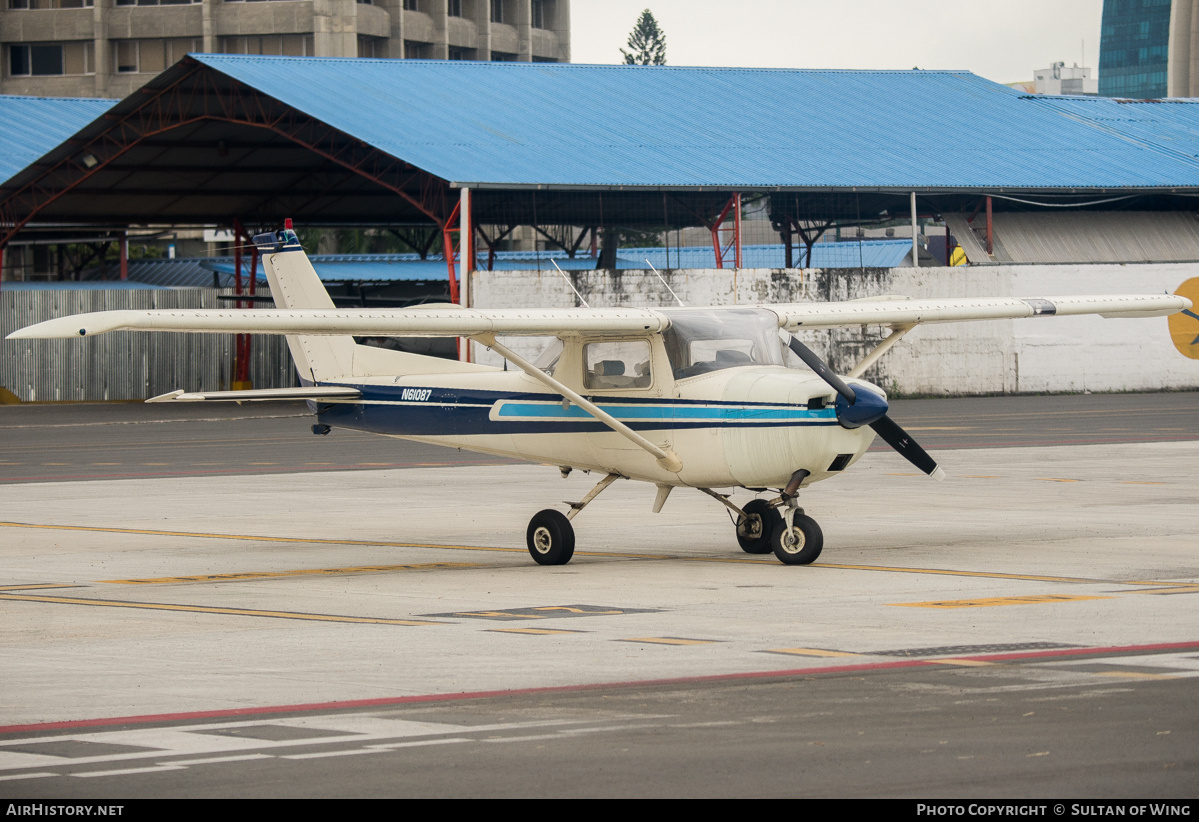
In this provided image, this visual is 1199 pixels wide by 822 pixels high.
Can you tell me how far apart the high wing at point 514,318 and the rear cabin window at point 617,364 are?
0.16 m

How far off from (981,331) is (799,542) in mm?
33302

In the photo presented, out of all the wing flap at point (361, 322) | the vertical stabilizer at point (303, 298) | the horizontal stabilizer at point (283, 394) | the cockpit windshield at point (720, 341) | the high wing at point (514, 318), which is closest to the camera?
A: the wing flap at point (361, 322)

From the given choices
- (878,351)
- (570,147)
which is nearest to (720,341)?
(878,351)

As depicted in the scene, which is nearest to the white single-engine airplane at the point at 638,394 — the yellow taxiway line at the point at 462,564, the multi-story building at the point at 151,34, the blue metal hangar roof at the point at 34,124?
the yellow taxiway line at the point at 462,564

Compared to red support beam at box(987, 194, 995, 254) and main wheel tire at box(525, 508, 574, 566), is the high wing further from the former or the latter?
red support beam at box(987, 194, 995, 254)

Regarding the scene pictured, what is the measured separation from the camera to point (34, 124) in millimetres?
52781

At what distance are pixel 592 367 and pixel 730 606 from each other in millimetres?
4052

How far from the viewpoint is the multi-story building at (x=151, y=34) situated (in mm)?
94500

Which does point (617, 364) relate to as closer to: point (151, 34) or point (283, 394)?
point (283, 394)

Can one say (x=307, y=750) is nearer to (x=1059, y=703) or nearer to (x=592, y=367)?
(x=1059, y=703)

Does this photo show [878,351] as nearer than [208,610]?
No

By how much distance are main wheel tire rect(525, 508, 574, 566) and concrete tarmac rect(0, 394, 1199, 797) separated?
14cm

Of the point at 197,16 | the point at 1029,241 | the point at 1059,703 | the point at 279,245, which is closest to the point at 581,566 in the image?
the point at 279,245

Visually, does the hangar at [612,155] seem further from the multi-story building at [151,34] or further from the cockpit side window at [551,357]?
the multi-story building at [151,34]
